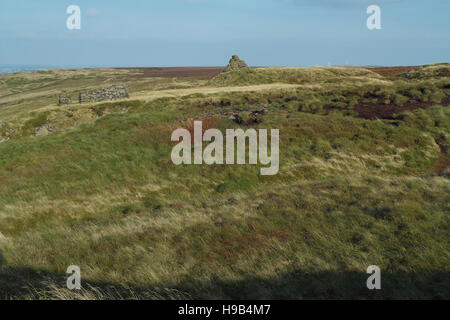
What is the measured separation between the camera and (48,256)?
24.3ft

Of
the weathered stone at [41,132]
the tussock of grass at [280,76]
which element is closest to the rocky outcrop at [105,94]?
the weathered stone at [41,132]

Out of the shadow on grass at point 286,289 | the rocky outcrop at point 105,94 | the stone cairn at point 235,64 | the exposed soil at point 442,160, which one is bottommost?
the shadow on grass at point 286,289

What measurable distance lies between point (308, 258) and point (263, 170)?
30.7 ft

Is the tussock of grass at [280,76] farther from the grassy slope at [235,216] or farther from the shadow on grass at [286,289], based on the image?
the shadow on grass at [286,289]

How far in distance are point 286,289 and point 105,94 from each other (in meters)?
43.1

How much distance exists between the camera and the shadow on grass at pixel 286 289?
4.87 meters

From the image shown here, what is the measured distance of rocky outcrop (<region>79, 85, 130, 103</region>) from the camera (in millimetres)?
41219

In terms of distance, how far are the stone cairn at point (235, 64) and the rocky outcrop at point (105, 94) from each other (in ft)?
121

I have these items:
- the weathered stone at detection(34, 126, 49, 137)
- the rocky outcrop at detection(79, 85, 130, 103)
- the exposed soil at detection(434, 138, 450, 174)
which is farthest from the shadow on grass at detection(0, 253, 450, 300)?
the rocky outcrop at detection(79, 85, 130, 103)

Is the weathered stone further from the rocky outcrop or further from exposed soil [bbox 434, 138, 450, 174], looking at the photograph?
exposed soil [bbox 434, 138, 450, 174]

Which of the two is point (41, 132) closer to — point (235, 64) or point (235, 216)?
point (235, 216)

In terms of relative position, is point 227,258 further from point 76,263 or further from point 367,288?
point 76,263

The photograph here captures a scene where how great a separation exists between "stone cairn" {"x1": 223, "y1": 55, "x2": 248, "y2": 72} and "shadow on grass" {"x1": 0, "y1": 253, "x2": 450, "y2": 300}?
7243 centimetres
